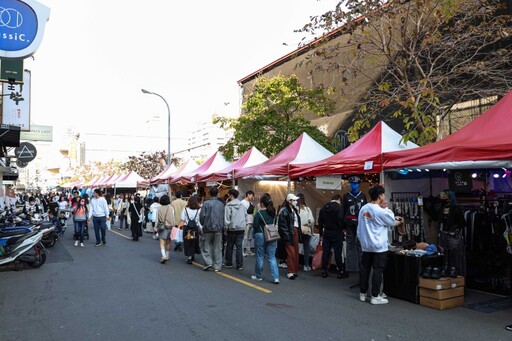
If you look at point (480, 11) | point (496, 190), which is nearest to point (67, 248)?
point (496, 190)

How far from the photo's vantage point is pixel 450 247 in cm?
759

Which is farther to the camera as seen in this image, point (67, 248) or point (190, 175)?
point (190, 175)

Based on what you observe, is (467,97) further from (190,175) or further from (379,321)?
(379,321)

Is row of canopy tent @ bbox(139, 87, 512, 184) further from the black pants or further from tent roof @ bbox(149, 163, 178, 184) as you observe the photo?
tent roof @ bbox(149, 163, 178, 184)

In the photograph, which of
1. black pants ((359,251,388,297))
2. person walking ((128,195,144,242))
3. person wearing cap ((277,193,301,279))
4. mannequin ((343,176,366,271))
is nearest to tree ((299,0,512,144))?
mannequin ((343,176,366,271))

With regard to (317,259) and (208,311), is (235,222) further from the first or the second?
(208,311)

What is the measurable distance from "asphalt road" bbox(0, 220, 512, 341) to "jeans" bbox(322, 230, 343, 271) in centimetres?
45

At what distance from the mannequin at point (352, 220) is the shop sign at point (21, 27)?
610 cm

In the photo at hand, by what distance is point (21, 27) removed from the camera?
248 inches

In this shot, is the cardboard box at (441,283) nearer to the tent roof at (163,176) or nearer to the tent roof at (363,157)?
the tent roof at (363,157)

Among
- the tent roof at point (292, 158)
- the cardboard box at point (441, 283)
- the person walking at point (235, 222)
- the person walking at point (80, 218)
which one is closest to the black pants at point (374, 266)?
the cardboard box at point (441, 283)

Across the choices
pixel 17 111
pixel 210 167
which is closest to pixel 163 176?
pixel 210 167

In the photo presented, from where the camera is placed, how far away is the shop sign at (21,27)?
6.17 meters

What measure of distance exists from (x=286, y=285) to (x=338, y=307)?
1.71 m
